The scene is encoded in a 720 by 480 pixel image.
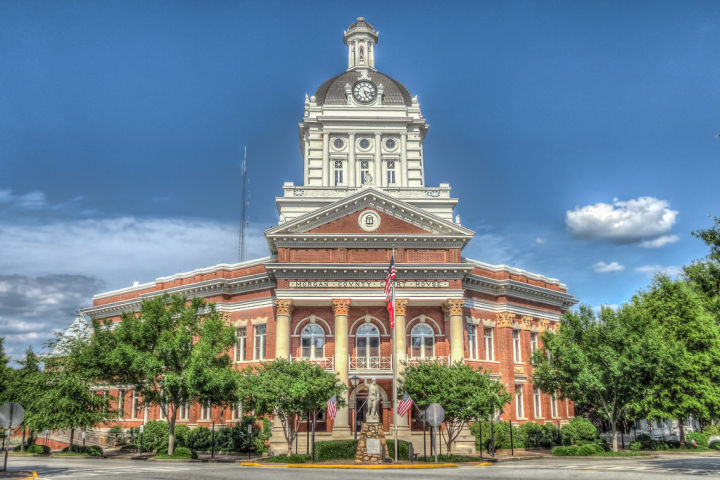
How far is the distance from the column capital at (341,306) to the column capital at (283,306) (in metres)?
2.77

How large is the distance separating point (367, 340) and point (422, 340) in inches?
141

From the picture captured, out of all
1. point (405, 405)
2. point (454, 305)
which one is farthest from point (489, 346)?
point (405, 405)

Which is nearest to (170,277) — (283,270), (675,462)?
(283,270)

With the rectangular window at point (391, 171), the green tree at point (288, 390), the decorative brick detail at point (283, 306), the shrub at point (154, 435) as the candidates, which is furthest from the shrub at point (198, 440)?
the rectangular window at point (391, 171)

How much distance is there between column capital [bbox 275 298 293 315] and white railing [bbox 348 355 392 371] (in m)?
5.02

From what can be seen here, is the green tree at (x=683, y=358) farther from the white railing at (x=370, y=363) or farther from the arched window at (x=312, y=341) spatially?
the arched window at (x=312, y=341)

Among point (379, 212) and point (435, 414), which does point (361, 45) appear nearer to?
point (379, 212)

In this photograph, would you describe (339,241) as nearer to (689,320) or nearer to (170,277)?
(170,277)

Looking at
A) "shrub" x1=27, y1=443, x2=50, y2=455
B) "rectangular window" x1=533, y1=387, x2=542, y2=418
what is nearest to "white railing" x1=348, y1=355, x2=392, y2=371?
"rectangular window" x1=533, y1=387, x2=542, y2=418

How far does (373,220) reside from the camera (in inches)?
1613

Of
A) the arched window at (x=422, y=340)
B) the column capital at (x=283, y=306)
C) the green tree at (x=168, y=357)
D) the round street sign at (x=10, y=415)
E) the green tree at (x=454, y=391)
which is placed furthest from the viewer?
the arched window at (x=422, y=340)

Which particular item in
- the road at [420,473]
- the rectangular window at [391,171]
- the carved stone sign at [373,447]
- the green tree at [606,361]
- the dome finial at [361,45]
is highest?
the dome finial at [361,45]

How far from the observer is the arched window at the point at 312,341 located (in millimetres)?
40688

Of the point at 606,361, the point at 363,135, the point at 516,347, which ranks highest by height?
the point at 363,135
